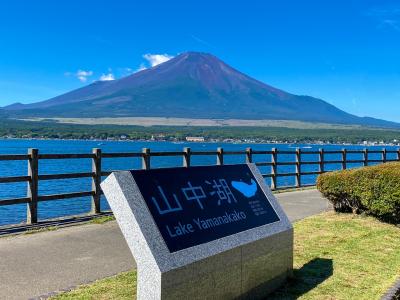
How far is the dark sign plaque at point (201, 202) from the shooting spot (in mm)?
4652

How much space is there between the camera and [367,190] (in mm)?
10070

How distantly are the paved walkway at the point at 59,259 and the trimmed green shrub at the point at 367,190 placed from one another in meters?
4.65

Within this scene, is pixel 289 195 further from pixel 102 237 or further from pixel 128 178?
pixel 128 178

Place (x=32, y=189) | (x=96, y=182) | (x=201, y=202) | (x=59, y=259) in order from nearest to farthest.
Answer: (x=201, y=202), (x=59, y=259), (x=32, y=189), (x=96, y=182)

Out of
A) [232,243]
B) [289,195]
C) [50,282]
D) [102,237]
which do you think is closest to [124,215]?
[232,243]

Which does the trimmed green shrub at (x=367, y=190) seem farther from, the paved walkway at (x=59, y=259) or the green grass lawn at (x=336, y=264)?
the paved walkway at (x=59, y=259)

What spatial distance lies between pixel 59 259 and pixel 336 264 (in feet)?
12.6

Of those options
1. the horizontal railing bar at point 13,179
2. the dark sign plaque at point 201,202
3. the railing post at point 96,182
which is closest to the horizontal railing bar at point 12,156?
the horizontal railing bar at point 13,179

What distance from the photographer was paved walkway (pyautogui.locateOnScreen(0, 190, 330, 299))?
571 cm

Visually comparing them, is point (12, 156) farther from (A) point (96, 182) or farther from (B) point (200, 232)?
(B) point (200, 232)

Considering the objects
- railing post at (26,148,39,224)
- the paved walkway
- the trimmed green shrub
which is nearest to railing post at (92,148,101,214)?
the paved walkway

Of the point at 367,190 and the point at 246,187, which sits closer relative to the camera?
the point at 246,187

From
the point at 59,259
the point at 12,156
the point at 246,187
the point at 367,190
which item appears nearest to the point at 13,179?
the point at 12,156

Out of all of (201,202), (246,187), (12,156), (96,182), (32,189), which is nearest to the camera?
(201,202)
